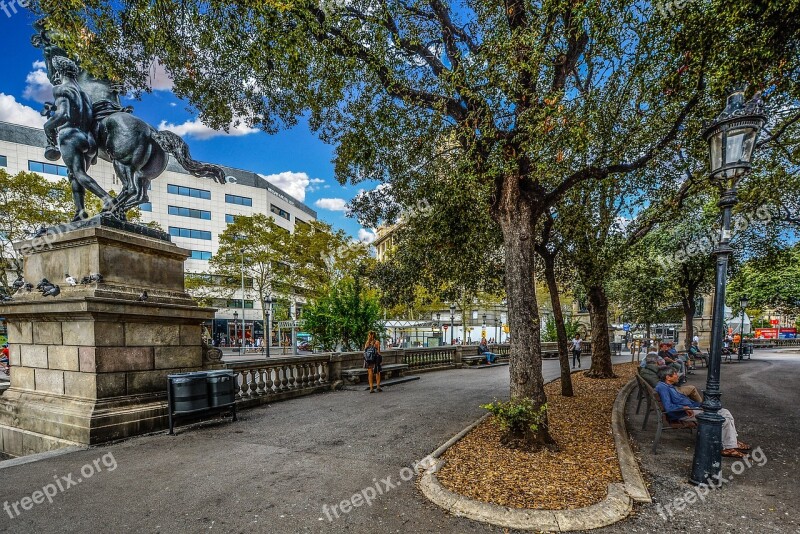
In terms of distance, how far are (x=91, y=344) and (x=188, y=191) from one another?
1904 inches

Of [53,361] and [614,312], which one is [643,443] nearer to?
[53,361]

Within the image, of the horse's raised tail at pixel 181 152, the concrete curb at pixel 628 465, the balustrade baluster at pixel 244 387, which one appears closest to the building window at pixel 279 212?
the horse's raised tail at pixel 181 152

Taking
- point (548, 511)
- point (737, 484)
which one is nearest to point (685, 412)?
point (737, 484)

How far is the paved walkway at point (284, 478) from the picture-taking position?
366 cm

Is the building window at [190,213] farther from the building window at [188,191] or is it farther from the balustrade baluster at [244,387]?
the balustrade baluster at [244,387]

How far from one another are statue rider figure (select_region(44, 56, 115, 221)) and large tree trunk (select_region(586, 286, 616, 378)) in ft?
44.5

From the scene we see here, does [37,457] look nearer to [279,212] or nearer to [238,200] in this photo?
[238,200]

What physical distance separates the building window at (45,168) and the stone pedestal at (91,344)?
44462mm

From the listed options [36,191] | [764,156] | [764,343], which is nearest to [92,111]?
[764,156]

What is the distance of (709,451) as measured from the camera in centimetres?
449

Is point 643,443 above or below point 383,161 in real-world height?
below

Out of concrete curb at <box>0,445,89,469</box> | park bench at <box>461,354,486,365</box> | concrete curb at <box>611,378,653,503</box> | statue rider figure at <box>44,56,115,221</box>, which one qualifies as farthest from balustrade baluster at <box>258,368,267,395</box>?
park bench at <box>461,354,486,365</box>

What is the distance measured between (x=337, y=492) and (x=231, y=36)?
6.72m

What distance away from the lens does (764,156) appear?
32.0ft
